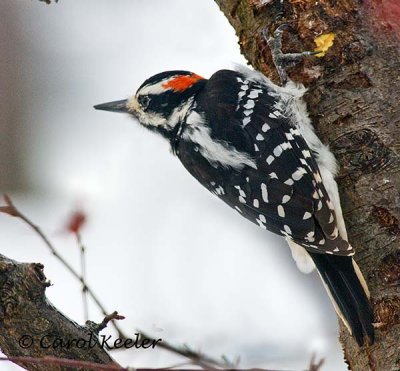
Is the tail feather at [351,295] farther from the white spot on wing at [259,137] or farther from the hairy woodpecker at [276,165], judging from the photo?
the white spot on wing at [259,137]

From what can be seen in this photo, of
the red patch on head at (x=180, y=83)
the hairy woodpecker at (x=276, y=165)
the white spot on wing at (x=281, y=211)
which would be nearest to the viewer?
the hairy woodpecker at (x=276, y=165)

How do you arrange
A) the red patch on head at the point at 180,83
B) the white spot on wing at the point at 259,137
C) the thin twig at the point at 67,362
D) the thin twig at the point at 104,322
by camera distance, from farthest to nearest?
the red patch on head at the point at 180,83
the white spot on wing at the point at 259,137
the thin twig at the point at 104,322
the thin twig at the point at 67,362

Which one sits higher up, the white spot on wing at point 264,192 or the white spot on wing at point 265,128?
the white spot on wing at point 265,128

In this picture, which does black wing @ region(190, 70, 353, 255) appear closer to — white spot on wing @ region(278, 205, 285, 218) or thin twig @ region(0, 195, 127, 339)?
white spot on wing @ region(278, 205, 285, 218)

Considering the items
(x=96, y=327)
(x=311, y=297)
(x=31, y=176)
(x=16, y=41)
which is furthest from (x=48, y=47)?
(x=96, y=327)

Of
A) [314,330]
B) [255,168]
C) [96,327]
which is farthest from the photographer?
[314,330]

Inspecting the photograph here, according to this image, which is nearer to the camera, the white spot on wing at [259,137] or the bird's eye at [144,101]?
the white spot on wing at [259,137]

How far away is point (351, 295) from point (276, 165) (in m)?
0.70

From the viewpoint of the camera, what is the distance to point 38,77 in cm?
642

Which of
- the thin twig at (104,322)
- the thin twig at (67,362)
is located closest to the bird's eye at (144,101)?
the thin twig at (104,322)

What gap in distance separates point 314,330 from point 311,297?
0.45m

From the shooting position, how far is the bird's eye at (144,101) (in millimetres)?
3971

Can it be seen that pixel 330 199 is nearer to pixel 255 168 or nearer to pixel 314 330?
pixel 255 168

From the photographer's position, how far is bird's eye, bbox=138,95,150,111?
397cm
